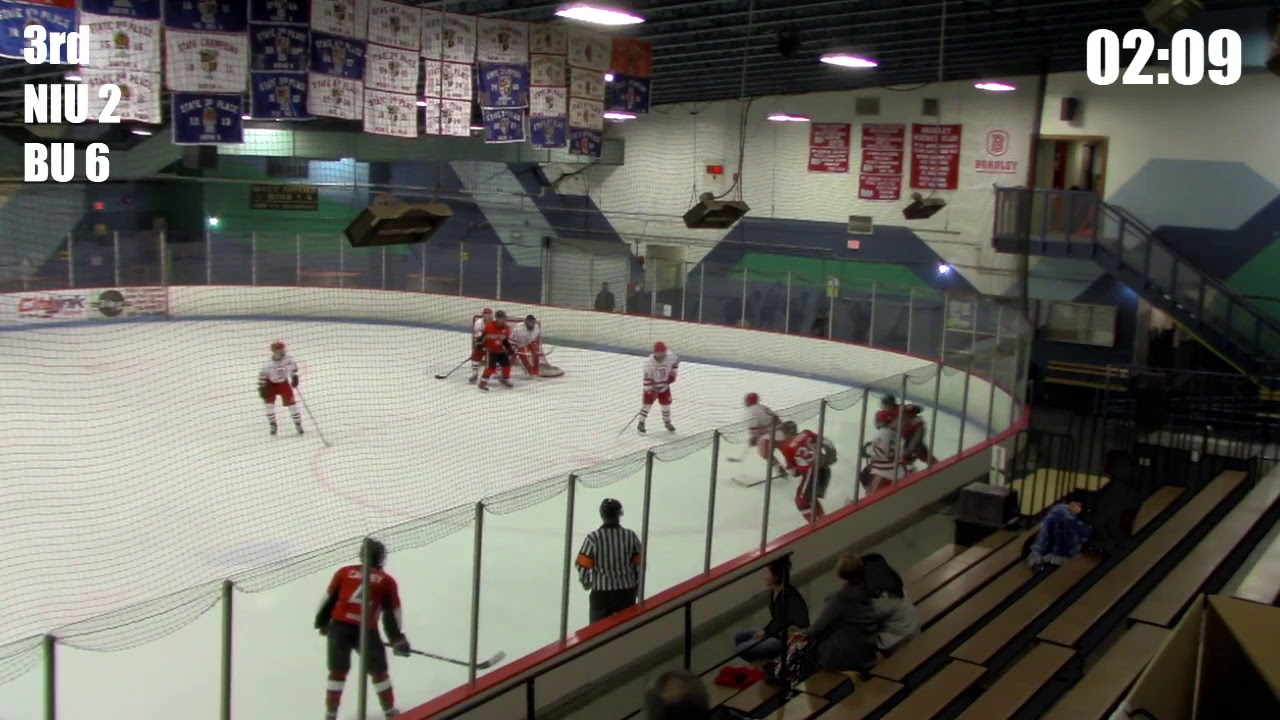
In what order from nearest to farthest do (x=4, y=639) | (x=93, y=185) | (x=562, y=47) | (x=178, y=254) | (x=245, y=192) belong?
(x=4, y=639) < (x=562, y=47) < (x=178, y=254) < (x=93, y=185) < (x=245, y=192)

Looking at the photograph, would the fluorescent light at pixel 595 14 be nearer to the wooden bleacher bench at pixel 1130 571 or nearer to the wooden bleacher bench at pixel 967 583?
the wooden bleacher bench at pixel 967 583

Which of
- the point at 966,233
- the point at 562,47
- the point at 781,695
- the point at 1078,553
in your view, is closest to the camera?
the point at 781,695

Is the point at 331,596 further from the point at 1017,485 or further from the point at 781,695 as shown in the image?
the point at 1017,485

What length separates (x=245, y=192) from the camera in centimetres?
2605

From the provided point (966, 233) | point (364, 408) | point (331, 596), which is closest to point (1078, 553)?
point (331, 596)

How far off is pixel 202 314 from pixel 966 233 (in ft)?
45.8

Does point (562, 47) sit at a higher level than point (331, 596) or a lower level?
higher

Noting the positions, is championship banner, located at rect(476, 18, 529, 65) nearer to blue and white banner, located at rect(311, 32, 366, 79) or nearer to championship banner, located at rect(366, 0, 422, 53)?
championship banner, located at rect(366, 0, 422, 53)

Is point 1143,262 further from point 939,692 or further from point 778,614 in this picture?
point 939,692

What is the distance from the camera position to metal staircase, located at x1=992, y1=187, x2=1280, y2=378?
1609 cm

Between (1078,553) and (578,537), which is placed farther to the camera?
(578,537)

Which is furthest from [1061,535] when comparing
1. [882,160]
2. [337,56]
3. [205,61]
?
[882,160]

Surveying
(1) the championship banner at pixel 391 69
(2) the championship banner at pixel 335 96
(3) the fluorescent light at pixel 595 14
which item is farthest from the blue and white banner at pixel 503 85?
(2) the championship banner at pixel 335 96

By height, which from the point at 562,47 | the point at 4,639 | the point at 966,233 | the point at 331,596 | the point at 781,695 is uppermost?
the point at 562,47
